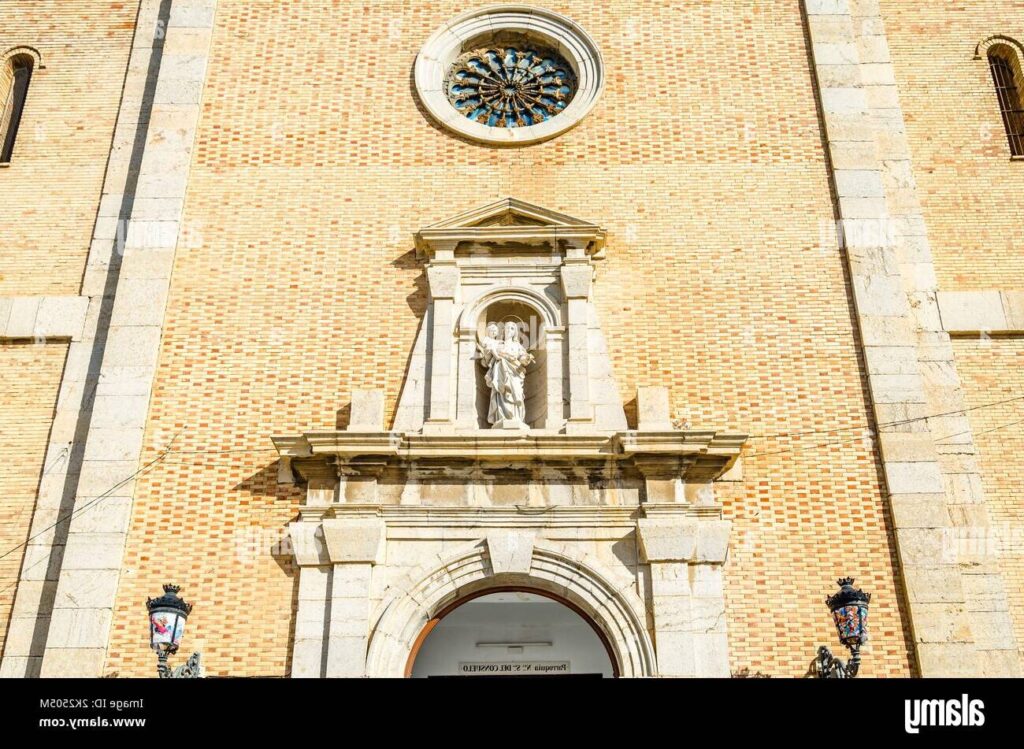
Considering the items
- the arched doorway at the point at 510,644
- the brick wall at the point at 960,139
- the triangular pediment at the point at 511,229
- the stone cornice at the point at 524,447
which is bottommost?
the arched doorway at the point at 510,644

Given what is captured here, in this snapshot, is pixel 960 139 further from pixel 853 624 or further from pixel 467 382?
pixel 853 624

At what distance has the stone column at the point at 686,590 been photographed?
10.7m

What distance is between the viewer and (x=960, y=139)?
554 inches

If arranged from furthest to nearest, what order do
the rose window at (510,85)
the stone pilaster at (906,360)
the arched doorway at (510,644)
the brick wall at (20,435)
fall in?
the arched doorway at (510,644), the rose window at (510,85), the brick wall at (20,435), the stone pilaster at (906,360)

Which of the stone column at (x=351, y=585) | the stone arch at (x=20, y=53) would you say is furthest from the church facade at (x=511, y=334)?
the stone arch at (x=20, y=53)

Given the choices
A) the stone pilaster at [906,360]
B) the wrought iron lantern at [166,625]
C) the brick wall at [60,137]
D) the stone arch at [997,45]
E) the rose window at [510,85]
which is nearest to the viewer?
the wrought iron lantern at [166,625]

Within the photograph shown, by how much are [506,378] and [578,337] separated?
93cm

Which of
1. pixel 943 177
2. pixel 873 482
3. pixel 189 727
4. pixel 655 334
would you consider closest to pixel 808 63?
pixel 943 177

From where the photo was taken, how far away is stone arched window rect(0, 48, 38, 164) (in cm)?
1480

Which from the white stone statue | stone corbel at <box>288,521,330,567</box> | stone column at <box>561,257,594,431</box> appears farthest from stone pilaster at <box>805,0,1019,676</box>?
stone corbel at <box>288,521,330,567</box>

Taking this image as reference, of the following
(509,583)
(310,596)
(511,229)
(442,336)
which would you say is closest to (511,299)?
(511,229)

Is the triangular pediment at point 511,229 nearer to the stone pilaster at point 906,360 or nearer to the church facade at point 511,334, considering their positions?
the church facade at point 511,334

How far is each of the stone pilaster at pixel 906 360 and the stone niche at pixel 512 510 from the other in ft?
5.87

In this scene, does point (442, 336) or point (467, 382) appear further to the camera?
point (442, 336)
